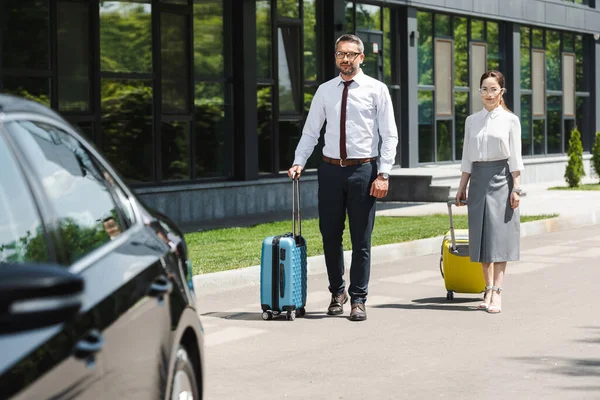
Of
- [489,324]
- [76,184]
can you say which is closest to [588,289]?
[489,324]

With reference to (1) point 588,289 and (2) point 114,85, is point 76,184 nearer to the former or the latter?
(1) point 588,289

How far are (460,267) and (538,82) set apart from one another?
82.8 ft

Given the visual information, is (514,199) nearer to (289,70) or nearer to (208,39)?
(208,39)

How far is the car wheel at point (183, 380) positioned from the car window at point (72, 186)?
1.69 feet

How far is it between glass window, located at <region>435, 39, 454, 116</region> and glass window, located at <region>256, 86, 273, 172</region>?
7.66 metres

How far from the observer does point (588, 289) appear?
36.8 ft

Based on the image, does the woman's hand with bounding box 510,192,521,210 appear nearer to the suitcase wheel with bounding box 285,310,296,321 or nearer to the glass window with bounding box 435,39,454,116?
the suitcase wheel with bounding box 285,310,296,321

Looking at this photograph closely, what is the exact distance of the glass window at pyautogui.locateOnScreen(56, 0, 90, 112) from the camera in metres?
18.0

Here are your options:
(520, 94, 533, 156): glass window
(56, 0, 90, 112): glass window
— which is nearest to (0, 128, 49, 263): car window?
(56, 0, 90, 112): glass window

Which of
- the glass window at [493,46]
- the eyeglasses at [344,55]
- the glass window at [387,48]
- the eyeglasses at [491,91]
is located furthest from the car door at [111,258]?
the glass window at [493,46]

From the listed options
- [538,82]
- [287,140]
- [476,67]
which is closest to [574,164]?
[476,67]

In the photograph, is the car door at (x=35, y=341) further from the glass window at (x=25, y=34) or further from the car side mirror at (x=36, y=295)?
the glass window at (x=25, y=34)

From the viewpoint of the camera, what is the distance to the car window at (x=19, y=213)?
3127 millimetres

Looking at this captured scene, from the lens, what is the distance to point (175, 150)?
20.4 m
